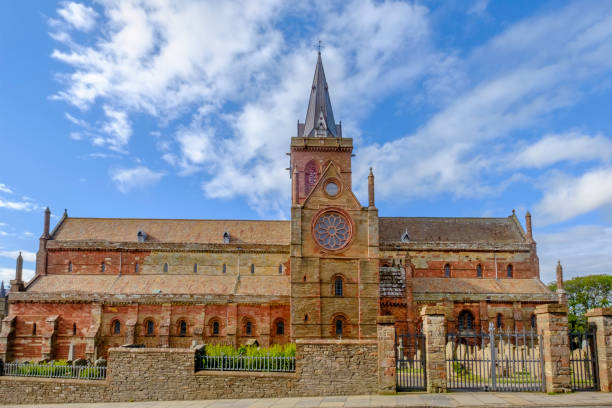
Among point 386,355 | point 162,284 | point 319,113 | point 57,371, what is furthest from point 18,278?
point 386,355

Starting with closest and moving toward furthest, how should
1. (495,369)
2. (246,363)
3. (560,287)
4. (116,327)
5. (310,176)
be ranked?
(246,363) < (495,369) < (116,327) < (560,287) < (310,176)

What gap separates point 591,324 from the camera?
19.2 meters

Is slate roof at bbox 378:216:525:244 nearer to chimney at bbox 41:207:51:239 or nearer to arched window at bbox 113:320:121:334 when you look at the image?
arched window at bbox 113:320:121:334

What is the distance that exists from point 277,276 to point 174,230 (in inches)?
410

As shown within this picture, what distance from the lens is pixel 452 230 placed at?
1805 inches

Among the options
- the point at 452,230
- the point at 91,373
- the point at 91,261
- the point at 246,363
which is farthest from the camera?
the point at 452,230

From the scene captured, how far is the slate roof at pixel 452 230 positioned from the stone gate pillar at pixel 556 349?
82.6ft

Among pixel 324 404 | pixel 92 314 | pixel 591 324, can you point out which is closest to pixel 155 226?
pixel 92 314

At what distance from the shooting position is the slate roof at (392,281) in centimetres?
3781

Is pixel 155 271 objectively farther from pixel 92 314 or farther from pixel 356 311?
pixel 356 311

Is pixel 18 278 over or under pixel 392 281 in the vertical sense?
over

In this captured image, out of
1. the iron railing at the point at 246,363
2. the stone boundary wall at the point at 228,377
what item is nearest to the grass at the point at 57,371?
the stone boundary wall at the point at 228,377

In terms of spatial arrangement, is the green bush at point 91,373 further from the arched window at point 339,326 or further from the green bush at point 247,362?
the arched window at point 339,326

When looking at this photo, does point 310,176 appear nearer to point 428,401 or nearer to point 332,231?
point 332,231
